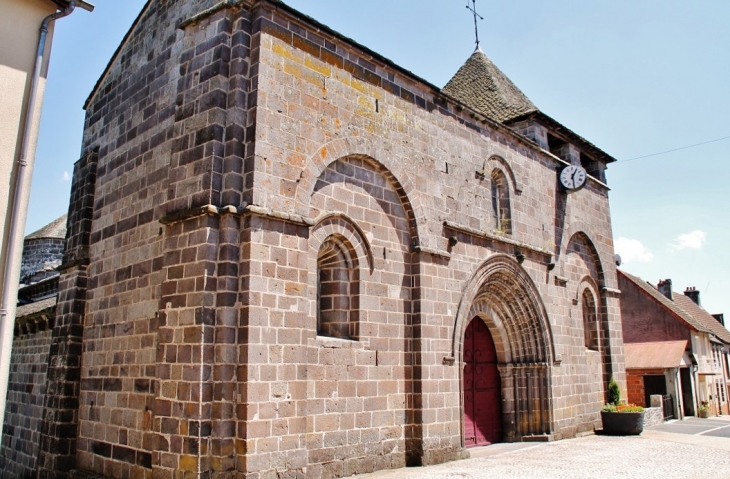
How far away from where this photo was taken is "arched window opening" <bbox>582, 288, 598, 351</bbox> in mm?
15555

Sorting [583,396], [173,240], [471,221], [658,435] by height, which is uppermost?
[471,221]

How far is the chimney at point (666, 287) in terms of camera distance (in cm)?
2830

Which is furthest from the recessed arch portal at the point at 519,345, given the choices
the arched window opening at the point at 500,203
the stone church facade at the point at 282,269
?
the arched window opening at the point at 500,203

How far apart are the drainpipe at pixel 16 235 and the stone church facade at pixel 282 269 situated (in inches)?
73.4

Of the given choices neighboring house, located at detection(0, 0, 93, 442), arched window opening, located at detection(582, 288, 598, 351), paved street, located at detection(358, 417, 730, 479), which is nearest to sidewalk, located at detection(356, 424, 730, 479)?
paved street, located at detection(358, 417, 730, 479)

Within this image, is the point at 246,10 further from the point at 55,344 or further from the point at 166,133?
the point at 55,344

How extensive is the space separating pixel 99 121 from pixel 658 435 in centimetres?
1406

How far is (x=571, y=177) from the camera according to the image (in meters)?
14.4

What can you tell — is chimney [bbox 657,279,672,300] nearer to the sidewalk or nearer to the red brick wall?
the red brick wall

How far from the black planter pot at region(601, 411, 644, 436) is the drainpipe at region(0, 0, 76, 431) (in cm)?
1242

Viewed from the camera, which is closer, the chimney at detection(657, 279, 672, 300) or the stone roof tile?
the stone roof tile

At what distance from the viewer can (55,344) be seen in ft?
33.9

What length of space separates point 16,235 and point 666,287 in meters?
28.8

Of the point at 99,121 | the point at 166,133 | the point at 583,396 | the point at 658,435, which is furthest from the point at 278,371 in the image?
the point at 658,435
